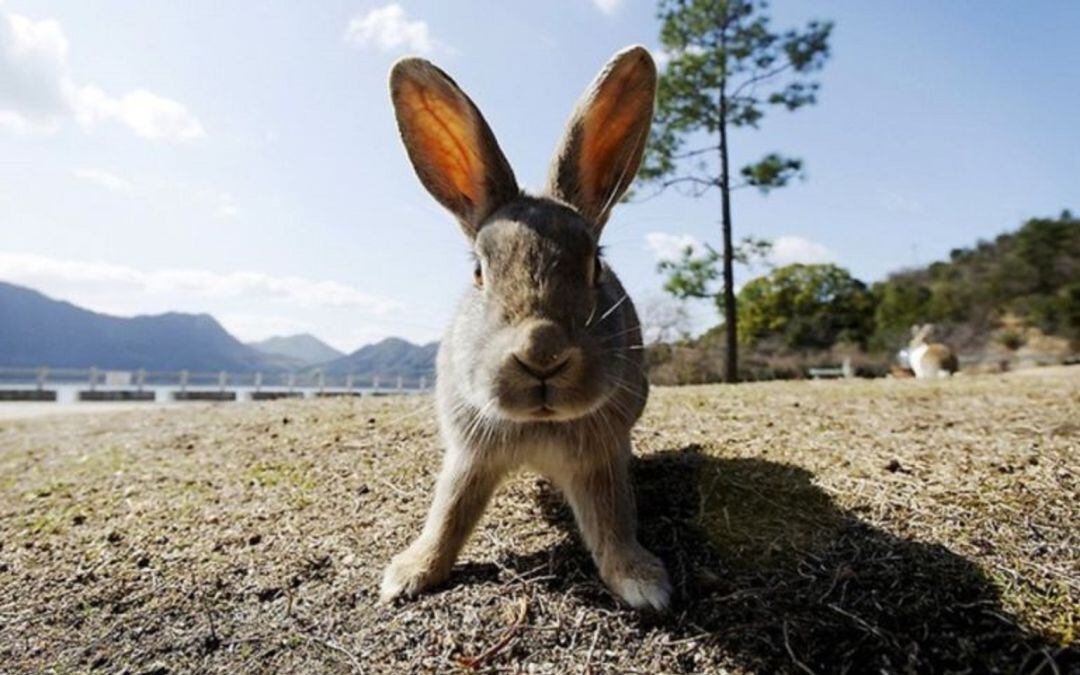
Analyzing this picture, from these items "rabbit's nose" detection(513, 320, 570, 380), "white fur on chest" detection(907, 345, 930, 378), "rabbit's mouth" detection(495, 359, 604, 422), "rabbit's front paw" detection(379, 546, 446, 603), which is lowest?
"rabbit's front paw" detection(379, 546, 446, 603)

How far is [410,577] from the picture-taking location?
2.92m

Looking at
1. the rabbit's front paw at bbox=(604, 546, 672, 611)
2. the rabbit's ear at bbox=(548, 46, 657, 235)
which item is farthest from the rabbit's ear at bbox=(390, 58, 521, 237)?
the rabbit's front paw at bbox=(604, 546, 672, 611)

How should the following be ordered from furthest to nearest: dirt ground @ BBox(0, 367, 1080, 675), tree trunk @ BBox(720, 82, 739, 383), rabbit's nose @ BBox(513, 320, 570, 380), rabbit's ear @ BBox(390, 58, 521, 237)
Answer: tree trunk @ BBox(720, 82, 739, 383), rabbit's ear @ BBox(390, 58, 521, 237), dirt ground @ BBox(0, 367, 1080, 675), rabbit's nose @ BBox(513, 320, 570, 380)

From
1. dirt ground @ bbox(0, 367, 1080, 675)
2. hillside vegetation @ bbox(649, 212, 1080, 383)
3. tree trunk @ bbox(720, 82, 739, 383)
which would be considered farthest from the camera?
hillside vegetation @ bbox(649, 212, 1080, 383)

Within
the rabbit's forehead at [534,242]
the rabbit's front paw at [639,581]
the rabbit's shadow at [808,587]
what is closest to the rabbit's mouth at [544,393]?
the rabbit's forehead at [534,242]

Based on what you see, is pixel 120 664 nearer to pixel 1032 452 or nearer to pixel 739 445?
pixel 739 445

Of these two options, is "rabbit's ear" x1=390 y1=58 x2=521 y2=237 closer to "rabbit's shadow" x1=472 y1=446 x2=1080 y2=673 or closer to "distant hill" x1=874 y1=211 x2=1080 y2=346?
"rabbit's shadow" x1=472 y1=446 x2=1080 y2=673

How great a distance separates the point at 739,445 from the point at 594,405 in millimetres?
2488

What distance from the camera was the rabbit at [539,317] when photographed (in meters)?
2.53

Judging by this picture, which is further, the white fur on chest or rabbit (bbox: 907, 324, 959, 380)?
the white fur on chest

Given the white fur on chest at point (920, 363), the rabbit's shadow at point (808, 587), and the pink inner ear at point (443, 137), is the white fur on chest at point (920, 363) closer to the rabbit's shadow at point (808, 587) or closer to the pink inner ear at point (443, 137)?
the rabbit's shadow at point (808, 587)

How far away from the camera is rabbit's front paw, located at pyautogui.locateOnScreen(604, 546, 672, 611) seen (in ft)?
8.86

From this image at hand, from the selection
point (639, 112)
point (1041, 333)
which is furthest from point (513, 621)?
point (1041, 333)

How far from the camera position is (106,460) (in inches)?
228
